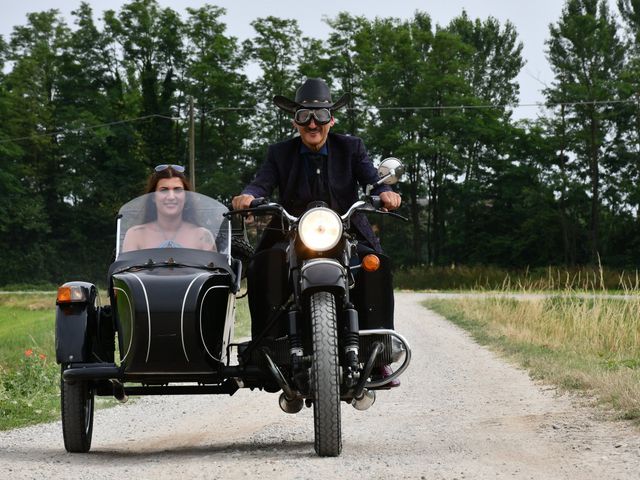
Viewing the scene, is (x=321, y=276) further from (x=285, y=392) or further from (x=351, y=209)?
(x=285, y=392)

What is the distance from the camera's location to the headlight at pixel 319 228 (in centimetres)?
693

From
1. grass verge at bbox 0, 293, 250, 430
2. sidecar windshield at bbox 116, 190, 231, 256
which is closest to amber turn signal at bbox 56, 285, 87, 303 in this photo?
sidecar windshield at bbox 116, 190, 231, 256

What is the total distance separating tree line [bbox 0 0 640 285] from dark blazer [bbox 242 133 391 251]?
197ft

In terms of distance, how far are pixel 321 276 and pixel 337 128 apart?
62.2 metres

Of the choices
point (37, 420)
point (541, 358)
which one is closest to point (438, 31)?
point (541, 358)

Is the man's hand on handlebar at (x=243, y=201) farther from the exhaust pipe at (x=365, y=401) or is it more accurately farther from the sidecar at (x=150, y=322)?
the exhaust pipe at (x=365, y=401)

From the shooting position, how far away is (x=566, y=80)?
6931 cm

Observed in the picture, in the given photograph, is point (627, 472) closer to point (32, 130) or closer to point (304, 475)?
point (304, 475)

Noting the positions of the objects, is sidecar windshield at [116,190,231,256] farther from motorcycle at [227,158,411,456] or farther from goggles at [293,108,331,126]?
goggles at [293,108,331,126]

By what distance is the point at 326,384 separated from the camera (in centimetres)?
669

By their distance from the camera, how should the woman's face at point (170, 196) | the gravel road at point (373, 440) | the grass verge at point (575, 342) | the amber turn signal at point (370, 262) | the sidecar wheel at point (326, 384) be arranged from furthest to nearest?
the grass verge at point (575, 342) < the woman's face at point (170, 196) < the amber turn signal at point (370, 262) < the sidecar wheel at point (326, 384) < the gravel road at point (373, 440)

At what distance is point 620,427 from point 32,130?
67.7 m

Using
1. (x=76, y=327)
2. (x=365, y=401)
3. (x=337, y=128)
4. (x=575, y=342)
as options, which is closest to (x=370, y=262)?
(x=365, y=401)

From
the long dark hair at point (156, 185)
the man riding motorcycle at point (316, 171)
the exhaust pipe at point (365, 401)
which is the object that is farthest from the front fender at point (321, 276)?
the long dark hair at point (156, 185)
